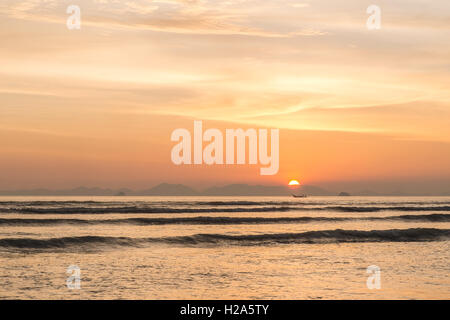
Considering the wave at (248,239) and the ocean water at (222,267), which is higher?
the ocean water at (222,267)

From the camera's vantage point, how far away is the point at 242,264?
2238 centimetres

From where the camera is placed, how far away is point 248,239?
3516cm

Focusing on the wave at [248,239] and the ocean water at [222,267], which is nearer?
the ocean water at [222,267]

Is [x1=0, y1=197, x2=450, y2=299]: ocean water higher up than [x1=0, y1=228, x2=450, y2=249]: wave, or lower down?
higher up

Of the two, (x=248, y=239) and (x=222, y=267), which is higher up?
(x=222, y=267)

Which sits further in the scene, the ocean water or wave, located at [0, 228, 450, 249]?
wave, located at [0, 228, 450, 249]

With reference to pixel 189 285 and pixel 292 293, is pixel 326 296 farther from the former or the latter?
pixel 189 285

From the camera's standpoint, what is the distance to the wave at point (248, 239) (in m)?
30.4

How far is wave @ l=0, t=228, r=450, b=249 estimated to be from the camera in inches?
1196

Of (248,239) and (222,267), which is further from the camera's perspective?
(248,239)
